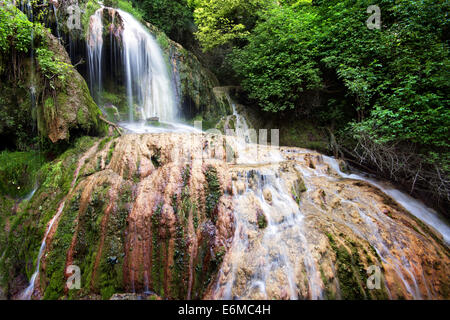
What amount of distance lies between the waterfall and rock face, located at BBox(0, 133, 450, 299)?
187 inches

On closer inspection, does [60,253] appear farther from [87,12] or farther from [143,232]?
[87,12]

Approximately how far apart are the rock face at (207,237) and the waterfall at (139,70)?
476 centimetres

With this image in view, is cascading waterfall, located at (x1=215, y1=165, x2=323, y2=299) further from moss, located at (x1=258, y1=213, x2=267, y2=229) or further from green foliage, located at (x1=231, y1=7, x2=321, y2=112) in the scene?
green foliage, located at (x1=231, y1=7, x2=321, y2=112)

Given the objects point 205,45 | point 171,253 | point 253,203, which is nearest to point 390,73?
point 253,203

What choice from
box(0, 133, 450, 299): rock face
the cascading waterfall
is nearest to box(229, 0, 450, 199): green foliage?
box(0, 133, 450, 299): rock face

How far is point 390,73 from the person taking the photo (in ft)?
16.9

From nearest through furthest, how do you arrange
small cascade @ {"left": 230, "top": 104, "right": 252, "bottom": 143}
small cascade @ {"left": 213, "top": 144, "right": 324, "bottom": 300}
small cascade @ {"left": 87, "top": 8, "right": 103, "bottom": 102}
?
small cascade @ {"left": 213, "top": 144, "right": 324, "bottom": 300}, small cascade @ {"left": 87, "top": 8, "right": 103, "bottom": 102}, small cascade @ {"left": 230, "top": 104, "right": 252, "bottom": 143}

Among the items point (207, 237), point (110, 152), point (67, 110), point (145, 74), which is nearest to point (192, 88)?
point (145, 74)

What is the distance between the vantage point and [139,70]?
7836mm

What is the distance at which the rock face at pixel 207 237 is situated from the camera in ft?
8.82

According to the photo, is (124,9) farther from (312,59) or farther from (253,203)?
(253,203)

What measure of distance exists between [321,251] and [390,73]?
18.2ft

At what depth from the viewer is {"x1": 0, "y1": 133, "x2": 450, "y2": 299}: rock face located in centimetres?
269

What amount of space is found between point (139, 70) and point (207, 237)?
7.81 meters
